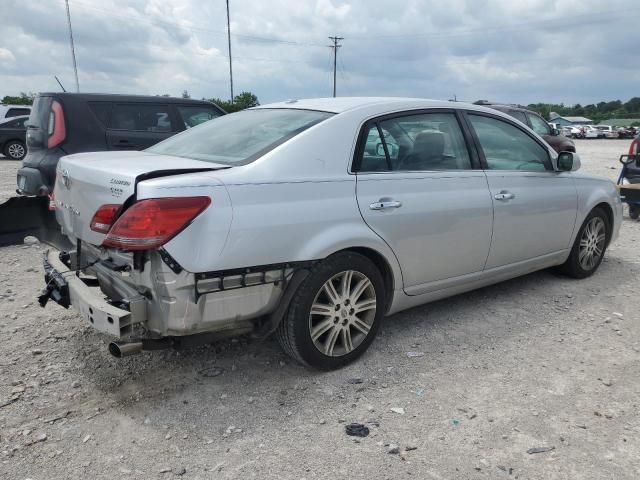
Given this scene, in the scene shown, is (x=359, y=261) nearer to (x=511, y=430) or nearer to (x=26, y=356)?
(x=511, y=430)

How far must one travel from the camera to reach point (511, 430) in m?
2.78

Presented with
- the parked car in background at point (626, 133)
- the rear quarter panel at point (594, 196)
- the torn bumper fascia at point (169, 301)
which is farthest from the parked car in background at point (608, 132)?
the torn bumper fascia at point (169, 301)

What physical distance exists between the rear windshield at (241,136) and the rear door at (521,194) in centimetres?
147

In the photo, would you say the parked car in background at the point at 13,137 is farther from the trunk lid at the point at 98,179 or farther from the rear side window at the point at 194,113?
the trunk lid at the point at 98,179

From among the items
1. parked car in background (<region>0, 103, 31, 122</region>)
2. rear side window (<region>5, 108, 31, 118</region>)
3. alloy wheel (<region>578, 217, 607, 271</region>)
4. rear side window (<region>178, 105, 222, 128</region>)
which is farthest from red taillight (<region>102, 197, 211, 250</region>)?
rear side window (<region>5, 108, 31, 118</region>)

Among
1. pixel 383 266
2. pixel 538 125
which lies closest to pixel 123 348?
pixel 383 266

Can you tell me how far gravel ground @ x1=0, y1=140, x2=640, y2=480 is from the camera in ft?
8.28

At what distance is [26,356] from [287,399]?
5.78 feet

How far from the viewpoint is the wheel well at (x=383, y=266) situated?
10.9 feet

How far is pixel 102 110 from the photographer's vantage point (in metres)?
7.26

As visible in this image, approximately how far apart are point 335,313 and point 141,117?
18.5ft

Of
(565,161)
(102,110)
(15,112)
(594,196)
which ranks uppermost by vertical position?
(102,110)

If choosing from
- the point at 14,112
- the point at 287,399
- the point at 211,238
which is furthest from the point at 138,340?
the point at 14,112

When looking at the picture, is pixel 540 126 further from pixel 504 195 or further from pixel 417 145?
pixel 417 145
